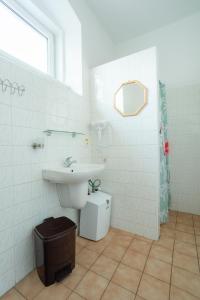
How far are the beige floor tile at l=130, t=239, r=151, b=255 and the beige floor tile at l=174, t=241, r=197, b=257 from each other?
A: 0.26m

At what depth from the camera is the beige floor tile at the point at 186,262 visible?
1.27 meters

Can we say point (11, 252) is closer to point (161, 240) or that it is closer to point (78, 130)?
point (78, 130)

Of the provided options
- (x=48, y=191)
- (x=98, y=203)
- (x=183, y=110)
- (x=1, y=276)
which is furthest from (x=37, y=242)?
(x=183, y=110)

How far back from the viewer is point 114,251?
1.50 meters

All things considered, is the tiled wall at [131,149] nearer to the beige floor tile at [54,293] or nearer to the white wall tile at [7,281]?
the beige floor tile at [54,293]

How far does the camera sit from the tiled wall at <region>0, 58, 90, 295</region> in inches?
43.4

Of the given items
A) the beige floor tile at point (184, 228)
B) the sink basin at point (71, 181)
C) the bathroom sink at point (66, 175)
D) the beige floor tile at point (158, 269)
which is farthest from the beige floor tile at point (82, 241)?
the beige floor tile at point (184, 228)

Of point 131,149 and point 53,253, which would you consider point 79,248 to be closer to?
point 53,253

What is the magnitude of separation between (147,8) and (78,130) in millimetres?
1843

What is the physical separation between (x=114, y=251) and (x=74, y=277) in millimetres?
442

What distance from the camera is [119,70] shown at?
6.02ft

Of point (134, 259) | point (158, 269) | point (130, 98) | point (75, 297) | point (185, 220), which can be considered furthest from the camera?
point (185, 220)

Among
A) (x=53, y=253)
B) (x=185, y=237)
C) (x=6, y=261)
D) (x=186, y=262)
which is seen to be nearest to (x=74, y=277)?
(x=53, y=253)

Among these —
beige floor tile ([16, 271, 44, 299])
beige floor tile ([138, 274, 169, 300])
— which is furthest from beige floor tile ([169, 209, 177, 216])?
beige floor tile ([16, 271, 44, 299])
